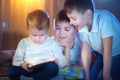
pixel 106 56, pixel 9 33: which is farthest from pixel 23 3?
pixel 106 56

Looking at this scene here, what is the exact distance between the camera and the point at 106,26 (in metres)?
1.18

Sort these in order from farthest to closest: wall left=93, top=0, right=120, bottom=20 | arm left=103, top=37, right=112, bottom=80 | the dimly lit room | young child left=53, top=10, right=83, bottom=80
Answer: the dimly lit room → wall left=93, top=0, right=120, bottom=20 → young child left=53, top=10, right=83, bottom=80 → arm left=103, top=37, right=112, bottom=80

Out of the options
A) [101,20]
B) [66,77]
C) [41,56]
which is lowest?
[66,77]

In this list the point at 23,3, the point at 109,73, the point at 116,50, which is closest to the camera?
the point at 109,73

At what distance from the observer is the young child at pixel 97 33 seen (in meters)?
1.18

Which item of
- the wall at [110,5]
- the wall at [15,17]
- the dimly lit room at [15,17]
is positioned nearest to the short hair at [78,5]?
the wall at [110,5]

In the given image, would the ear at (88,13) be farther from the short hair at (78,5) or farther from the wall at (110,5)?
the wall at (110,5)

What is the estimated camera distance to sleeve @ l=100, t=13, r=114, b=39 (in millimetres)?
1178

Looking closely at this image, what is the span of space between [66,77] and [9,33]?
2256mm

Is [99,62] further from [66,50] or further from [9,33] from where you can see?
[9,33]

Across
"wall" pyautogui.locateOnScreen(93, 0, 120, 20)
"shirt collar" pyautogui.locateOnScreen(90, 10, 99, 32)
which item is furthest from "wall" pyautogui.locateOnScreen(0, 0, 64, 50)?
"shirt collar" pyautogui.locateOnScreen(90, 10, 99, 32)

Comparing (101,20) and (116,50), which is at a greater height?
(101,20)

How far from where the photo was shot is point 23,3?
10.6 ft

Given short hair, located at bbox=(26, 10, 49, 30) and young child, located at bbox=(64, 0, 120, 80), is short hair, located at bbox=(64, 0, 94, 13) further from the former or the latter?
short hair, located at bbox=(26, 10, 49, 30)
